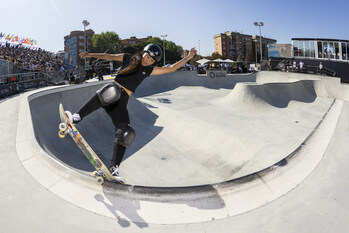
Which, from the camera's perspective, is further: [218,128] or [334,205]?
[218,128]

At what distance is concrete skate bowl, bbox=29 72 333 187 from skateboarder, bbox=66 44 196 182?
2.10 m

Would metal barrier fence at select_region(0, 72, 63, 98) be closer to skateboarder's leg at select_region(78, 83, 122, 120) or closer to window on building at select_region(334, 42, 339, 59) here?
skateboarder's leg at select_region(78, 83, 122, 120)

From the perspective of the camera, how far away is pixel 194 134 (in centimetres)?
981

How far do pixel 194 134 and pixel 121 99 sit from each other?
6.73 meters

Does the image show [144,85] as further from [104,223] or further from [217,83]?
[104,223]

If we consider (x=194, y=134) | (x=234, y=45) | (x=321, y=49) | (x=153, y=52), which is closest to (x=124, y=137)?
(x=153, y=52)

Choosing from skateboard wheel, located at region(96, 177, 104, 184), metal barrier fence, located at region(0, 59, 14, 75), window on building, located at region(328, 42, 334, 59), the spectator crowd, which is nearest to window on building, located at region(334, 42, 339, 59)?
window on building, located at region(328, 42, 334, 59)

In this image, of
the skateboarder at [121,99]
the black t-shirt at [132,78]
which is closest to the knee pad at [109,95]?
the skateboarder at [121,99]

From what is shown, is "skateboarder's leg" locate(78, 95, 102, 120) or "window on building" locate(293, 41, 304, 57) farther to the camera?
"window on building" locate(293, 41, 304, 57)

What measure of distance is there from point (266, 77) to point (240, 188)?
2547cm

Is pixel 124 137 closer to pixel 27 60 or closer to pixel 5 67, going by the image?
pixel 5 67

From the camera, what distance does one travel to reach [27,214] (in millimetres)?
2520

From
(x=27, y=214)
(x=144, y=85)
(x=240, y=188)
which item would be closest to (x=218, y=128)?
(x=240, y=188)

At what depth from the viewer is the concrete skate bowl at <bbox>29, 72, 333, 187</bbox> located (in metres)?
6.69
